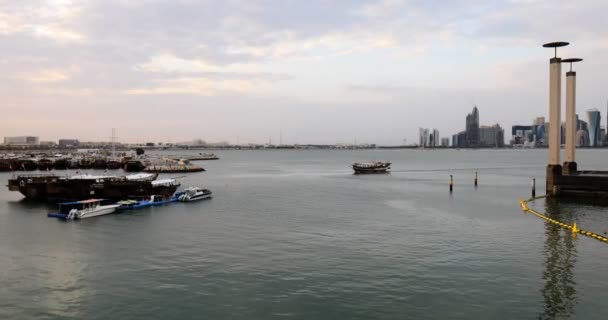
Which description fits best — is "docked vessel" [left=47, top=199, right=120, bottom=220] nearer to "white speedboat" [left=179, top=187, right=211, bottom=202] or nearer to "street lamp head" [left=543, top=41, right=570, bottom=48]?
"white speedboat" [left=179, top=187, right=211, bottom=202]

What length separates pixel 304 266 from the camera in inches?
1003

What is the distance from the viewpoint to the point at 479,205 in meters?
52.1

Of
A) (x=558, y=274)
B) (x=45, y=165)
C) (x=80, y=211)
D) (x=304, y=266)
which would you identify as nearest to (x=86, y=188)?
(x=80, y=211)

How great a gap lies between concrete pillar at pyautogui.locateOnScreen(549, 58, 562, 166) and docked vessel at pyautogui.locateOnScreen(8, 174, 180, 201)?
47544mm

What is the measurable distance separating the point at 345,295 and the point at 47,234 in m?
26.5

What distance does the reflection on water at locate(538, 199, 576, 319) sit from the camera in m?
19.0

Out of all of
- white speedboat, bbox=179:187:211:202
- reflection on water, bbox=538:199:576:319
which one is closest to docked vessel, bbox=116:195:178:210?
white speedboat, bbox=179:187:211:202

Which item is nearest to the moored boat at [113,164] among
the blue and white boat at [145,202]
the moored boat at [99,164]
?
the moored boat at [99,164]

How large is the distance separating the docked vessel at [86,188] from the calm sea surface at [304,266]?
38.1ft

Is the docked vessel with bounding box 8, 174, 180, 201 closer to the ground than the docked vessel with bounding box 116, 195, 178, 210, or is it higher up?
higher up

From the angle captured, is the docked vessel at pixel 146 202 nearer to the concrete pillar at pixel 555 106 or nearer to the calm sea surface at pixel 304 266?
the calm sea surface at pixel 304 266

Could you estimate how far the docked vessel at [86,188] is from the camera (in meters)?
56.8

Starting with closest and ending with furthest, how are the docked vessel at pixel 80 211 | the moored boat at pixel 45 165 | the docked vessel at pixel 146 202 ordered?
the docked vessel at pixel 80 211 → the docked vessel at pixel 146 202 → the moored boat at pixel 45 165

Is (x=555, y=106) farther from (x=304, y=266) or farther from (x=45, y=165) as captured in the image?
(x=45, y=165)
